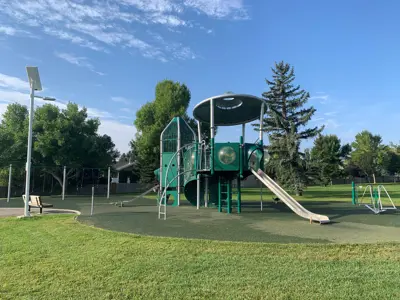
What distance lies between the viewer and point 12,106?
126 ft

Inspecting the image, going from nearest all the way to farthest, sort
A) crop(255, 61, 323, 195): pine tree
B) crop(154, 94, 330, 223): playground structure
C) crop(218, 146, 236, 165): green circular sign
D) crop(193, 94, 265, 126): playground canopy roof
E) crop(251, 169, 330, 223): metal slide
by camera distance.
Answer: crop(251, 169, 330, 223): metal slide → crop(154, 94, 330, 223): playground structure → crop(218, 146, 236, 165): green circular sign → crop(193, 94, 265, 126): playground canopy roof → crop(255, 61, 323, 195): pine tree

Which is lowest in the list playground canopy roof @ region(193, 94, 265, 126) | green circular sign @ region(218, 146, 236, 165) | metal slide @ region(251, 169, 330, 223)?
metal slide @ region(251, 169, 330, 223)

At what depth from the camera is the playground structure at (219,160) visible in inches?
517

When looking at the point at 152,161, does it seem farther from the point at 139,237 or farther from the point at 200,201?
the point at 139,237

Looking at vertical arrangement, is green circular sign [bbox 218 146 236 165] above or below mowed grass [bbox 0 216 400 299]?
above

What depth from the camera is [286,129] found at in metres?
34.0

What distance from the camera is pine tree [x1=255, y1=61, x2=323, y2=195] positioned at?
2959 cm

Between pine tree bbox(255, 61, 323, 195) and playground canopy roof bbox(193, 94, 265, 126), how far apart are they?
13145mm

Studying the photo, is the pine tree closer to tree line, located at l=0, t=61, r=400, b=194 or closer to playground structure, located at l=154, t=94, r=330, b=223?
tree line, located at l=0, t=61, r=400, b=194

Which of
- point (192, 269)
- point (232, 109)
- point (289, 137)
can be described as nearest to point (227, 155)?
point (232, 109)

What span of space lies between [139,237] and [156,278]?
9.23ft

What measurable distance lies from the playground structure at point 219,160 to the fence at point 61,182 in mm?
17493

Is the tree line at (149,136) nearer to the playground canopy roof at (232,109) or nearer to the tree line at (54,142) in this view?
the tree line at (54,142)

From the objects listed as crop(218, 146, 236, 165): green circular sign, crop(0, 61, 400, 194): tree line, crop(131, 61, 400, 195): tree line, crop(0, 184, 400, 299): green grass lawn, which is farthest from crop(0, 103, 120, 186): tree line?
crop(0, 184, 400, 299): green grass lawn
